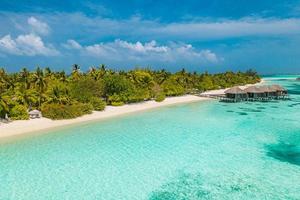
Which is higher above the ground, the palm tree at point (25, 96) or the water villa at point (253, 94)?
the palm tree at point (25, 96)

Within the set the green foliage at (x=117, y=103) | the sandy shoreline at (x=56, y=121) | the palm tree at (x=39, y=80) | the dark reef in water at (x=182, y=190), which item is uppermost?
the palm tree at (x=39, y=80)

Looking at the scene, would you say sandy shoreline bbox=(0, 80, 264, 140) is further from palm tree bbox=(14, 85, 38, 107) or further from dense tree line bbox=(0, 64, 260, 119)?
palm tree bbox=(14, 85, 38, 107)

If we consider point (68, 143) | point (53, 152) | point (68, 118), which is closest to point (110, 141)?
point (68, 143)

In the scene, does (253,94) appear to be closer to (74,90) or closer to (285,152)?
(74,90)

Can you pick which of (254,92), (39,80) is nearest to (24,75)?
(39,80)

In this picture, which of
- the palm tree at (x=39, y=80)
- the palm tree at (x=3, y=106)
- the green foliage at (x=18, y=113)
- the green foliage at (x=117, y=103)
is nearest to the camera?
the palm tree at (x=3, y=106)

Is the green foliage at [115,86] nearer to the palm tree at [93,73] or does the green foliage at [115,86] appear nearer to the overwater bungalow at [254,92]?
the palm tree at [93,73]

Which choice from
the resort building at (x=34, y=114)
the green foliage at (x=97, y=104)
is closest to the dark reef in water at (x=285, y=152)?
the green foliage at (x=97, y=104)
